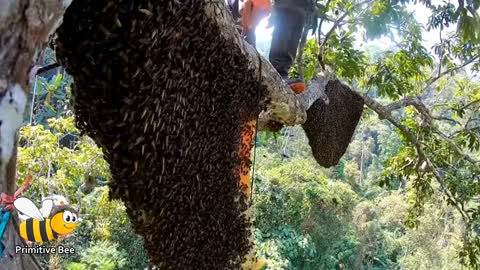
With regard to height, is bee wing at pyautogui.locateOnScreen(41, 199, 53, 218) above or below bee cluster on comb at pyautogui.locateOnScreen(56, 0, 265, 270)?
below

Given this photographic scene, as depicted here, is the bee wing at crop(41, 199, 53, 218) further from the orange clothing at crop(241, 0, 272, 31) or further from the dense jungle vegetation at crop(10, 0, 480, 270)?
the orange clothing at crop(241, 0, 272, 31)

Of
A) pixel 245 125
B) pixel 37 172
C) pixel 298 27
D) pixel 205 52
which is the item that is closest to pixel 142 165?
pixel 205 52

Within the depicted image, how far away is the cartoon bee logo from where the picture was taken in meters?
1.11

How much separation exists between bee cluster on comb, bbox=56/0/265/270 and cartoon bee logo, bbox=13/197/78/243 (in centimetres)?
22

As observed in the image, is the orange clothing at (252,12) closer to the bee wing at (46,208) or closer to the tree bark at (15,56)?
the bee wing at (46,208)

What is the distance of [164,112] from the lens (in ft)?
5.11

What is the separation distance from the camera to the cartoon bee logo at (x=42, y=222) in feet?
3.64

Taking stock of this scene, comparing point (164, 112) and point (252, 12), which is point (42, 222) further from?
point (252, 12)

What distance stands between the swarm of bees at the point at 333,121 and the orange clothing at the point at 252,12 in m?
0.98

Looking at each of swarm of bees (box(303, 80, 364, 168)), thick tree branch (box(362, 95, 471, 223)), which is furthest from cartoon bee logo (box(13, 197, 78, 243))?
thick tree branch (box(362, 95, 471, 223))

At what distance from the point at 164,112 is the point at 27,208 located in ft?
1.88

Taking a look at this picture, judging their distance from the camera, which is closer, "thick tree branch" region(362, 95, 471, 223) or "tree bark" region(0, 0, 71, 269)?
"tree bark" region(0, 0, 71, 269)

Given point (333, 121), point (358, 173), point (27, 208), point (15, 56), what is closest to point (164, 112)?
point (27, 208)

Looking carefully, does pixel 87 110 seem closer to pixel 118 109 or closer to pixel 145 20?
pixel 118 109
